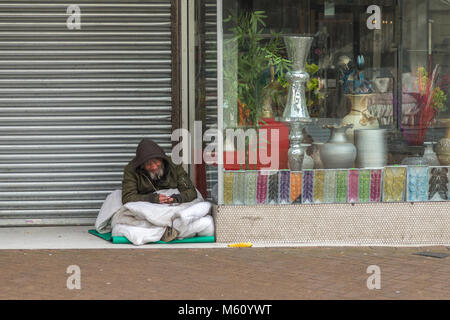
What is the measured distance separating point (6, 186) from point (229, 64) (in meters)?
2.83

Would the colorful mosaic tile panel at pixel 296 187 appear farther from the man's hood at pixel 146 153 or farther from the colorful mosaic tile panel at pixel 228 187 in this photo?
the man's hood at pixel 146 153

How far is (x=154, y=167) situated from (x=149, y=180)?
0.15m

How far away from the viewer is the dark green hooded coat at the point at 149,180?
7871 mm

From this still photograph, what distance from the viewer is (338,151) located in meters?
7.87

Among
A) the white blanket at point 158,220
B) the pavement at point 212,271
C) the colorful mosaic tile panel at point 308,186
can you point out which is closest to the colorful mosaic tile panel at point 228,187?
the white blanket at point 158,220

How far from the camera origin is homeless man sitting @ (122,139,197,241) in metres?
7.85

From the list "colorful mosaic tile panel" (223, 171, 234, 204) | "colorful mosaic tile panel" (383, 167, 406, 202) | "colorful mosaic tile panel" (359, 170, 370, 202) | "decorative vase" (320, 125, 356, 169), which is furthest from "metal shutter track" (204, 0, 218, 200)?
"colorful mosaic tile panel" (383, 167, 406, 202)

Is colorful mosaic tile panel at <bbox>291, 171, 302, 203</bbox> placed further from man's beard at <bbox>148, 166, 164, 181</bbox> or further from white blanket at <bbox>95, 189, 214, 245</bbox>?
man's beard at <bbox>148, 166, 164, 181</bbox>

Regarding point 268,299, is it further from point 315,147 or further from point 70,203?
point 70,203

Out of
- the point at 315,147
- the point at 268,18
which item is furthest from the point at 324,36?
the point at 315,147

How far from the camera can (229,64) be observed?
7703 mm

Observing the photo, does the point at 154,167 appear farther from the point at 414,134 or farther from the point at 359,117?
the point at 414,134
